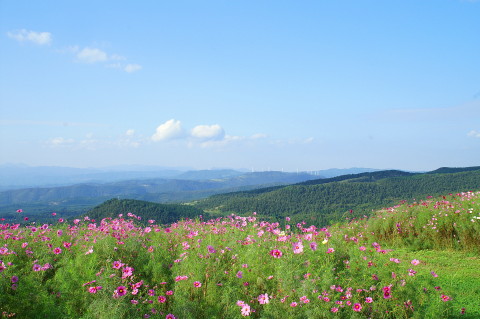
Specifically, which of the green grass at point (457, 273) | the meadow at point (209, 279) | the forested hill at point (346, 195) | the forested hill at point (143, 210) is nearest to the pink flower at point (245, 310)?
the meadow at point (209, 279)

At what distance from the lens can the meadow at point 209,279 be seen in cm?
432

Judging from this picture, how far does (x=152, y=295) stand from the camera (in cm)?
442

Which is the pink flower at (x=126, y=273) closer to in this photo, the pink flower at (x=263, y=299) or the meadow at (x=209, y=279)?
the meadow at (x=209, y=279)

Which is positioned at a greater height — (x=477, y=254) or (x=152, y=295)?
(x=152, y=295)

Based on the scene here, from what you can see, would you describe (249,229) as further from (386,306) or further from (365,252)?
(386,306)

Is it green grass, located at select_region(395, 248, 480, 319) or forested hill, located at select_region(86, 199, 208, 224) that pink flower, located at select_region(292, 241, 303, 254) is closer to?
green grass, located at select_region(395, 248, 480, 319)

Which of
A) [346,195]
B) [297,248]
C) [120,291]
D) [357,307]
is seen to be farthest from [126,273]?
[346,195]

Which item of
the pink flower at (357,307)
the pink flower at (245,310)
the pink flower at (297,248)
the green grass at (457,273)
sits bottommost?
the green grass at (457,273)

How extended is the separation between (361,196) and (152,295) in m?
134

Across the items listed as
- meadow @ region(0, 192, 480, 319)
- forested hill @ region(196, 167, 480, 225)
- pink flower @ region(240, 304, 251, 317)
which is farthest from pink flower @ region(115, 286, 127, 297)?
forested hill @ region(196, 167, 480, 225)

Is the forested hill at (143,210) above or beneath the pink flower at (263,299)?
beneath

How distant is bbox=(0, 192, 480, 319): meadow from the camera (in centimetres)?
432

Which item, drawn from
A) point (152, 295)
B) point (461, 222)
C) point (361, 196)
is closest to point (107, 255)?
point (152, 295)

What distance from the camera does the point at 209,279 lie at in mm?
5051
